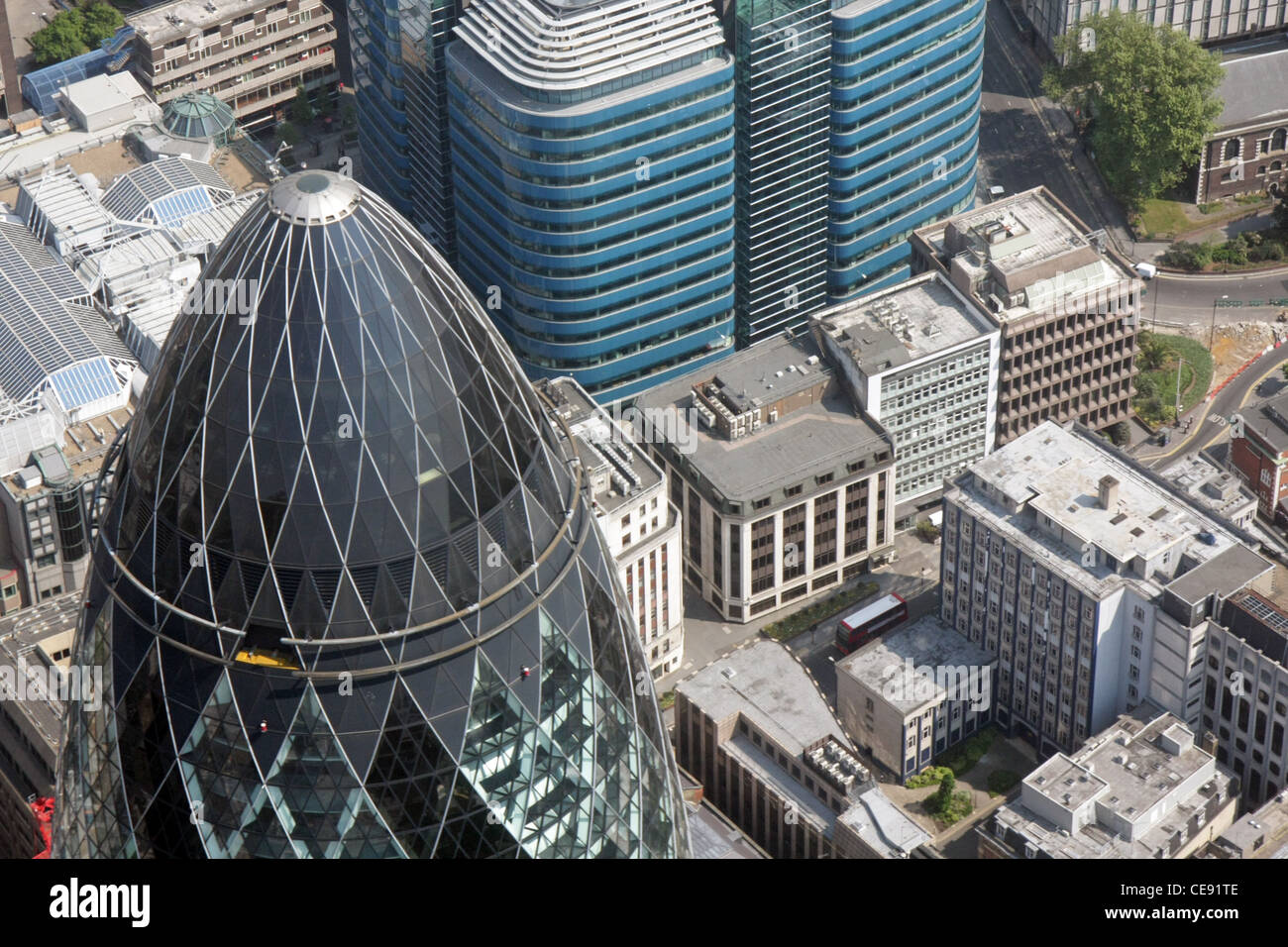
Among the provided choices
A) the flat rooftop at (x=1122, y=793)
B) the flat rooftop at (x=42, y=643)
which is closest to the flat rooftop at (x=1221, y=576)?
the flat rooftop at (x=1122, y=793)

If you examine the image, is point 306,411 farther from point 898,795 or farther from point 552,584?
point 898,795

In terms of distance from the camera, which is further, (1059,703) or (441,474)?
(1059,703)

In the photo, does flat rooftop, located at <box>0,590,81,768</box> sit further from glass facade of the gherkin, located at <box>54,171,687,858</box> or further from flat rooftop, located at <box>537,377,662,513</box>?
glass facade of the gherkin, located at <box>54,171,687,858</box>

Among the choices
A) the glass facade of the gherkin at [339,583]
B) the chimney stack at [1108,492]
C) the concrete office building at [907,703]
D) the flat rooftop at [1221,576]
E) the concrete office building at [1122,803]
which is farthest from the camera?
the concrete office building at [907,703]

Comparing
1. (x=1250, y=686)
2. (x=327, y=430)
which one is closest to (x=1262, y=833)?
(x=1250, y=686)

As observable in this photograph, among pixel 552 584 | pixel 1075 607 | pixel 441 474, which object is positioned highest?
pixel 441 474

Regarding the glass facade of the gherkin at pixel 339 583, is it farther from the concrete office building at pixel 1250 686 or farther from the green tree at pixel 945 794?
the green tree at pixel 945 794
